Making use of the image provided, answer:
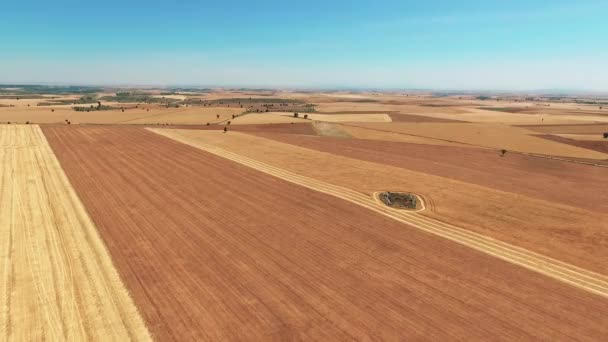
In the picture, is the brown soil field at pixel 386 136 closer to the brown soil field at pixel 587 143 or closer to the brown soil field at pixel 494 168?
the brown soil field at pixel 494 168

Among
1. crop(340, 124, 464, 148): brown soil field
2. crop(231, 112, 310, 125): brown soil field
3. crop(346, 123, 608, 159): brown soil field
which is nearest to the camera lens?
crop(346, 123, 608, 159): brown soil field

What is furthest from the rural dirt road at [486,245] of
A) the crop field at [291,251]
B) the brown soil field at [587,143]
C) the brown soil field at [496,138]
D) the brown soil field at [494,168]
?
the brown soil field at [587,143]

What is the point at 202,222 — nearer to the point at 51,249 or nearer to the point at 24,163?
the point at 51,249

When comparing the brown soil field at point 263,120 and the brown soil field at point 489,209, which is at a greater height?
the brown soil field at point 263,120

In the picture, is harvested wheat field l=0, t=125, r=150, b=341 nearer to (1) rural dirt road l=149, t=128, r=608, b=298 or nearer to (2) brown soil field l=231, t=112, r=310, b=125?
(1) rural dirt road l=149, t=128, r=608, b=298

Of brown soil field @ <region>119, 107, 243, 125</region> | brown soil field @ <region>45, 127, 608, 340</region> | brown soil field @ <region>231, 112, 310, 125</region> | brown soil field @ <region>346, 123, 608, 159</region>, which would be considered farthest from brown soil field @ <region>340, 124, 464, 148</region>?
brown soil field @ <region>45, 127, 608, 340</region>

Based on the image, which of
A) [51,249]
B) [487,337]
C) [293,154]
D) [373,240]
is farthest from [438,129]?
[51,249]
